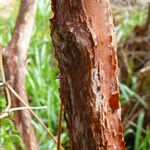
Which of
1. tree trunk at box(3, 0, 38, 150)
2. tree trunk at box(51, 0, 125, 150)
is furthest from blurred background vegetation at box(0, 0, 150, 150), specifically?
tree trunk at box(51, 0, 125, 150)

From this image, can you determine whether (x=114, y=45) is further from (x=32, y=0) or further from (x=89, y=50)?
(x=32, y=0)

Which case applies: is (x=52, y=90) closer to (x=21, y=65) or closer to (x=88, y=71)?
(x=21, y=65)

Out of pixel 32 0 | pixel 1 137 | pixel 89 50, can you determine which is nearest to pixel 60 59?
pixel 89 50

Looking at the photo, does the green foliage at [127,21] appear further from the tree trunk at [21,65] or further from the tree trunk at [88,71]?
the tree trunk at [88,71]

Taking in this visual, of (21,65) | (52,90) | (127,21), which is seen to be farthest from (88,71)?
(127,21)

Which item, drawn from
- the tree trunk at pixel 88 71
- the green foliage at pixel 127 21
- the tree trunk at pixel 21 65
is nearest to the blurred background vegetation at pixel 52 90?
the green foliage at pixel 127 21

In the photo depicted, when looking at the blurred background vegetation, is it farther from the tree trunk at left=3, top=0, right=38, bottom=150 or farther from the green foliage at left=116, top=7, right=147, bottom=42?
the tree trunk at left=3, top=0, right=38, bottom=150

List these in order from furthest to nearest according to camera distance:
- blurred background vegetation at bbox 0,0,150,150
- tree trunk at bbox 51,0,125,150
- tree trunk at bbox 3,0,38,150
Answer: blurred background vegetation at bbox 0,0,150,150, tree trunk at bbox 3,0,38,150, tree trunk at bbox 51,0,125,150
